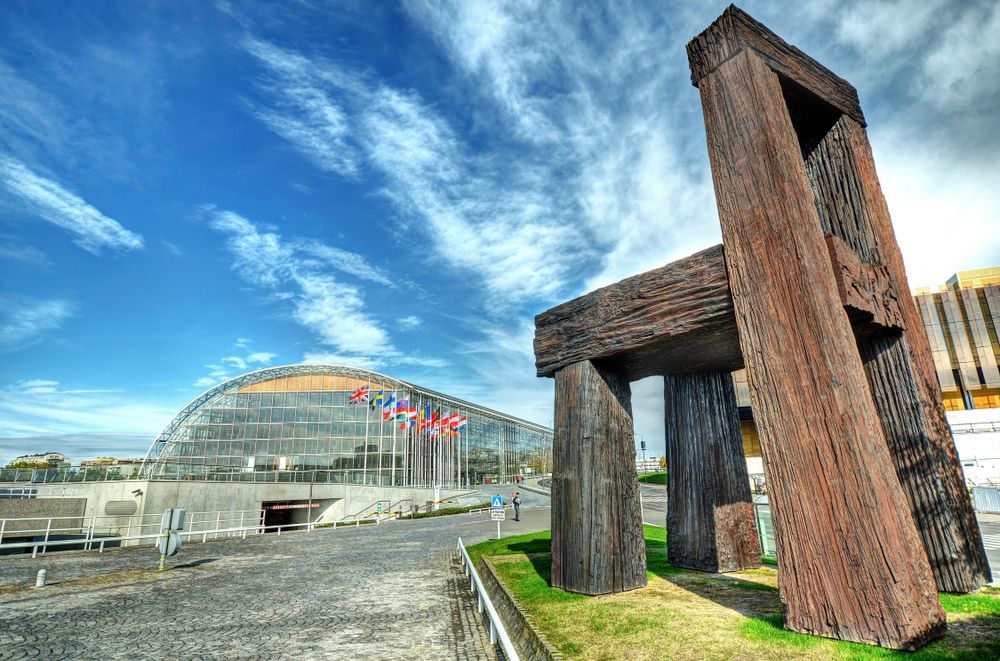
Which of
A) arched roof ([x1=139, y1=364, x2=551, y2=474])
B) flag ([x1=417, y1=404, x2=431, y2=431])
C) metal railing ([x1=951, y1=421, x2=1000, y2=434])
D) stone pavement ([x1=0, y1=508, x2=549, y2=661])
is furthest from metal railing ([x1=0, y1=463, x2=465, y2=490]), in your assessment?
metal railing ([x1=951, y1=421, x2=1000, y2=434])

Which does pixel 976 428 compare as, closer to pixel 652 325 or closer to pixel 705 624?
pixel 652 325

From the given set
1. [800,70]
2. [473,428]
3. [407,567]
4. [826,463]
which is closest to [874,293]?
[826,463]

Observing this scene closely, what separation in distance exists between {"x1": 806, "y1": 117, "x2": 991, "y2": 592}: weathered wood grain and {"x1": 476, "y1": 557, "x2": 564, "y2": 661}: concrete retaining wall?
10.9ft

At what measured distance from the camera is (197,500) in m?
30.9

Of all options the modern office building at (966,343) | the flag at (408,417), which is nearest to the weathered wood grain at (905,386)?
the flag at (408,417)

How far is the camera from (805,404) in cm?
350

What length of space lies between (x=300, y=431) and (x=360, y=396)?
→ 553 cm

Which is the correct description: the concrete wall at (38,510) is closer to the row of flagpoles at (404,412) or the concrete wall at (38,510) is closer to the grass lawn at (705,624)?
the row of flagpoles at (404,412)

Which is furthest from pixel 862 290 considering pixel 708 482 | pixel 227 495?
pixel 227 495

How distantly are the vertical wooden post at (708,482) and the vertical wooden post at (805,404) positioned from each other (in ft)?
9.05

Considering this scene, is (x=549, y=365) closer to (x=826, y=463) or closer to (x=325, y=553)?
(x=826, y=463)

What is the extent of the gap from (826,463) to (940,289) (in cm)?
5857

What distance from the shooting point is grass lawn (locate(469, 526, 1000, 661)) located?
3.04m

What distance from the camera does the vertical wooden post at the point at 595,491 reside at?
16.8 feet
